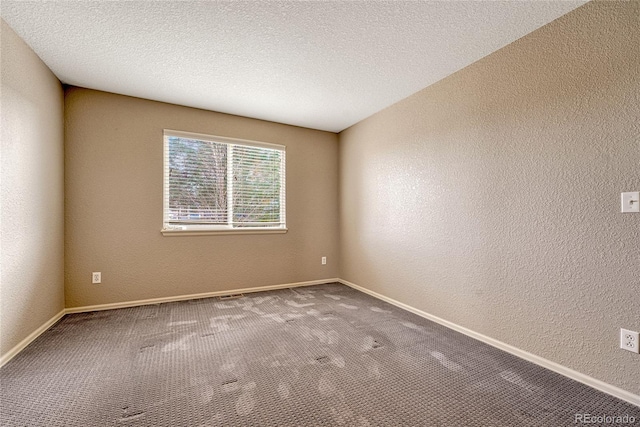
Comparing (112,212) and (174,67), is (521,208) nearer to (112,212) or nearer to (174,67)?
(174,67)

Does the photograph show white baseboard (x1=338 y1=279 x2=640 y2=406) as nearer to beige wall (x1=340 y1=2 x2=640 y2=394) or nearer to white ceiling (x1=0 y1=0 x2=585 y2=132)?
beige wall (x1=340 y1=2 x2=640 y2=394)

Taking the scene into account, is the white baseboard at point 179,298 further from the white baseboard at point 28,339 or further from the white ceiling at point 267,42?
the white ceiling at point 267,42

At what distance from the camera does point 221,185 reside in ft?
11.5

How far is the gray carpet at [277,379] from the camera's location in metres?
1.37

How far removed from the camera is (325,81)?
264cm

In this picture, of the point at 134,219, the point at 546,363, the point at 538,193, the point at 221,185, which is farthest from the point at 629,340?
the point at 134,219

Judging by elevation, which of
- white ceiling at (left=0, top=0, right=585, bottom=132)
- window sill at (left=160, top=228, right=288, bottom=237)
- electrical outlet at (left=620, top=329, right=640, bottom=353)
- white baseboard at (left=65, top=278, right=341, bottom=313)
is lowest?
white baseboard at (left=65, top=278, right=341, bottom=313)

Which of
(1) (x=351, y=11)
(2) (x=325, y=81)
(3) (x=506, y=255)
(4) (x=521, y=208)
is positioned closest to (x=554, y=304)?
(3) (x=506, y=255)

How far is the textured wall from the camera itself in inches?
111

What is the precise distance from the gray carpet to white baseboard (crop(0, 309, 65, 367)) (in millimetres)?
43

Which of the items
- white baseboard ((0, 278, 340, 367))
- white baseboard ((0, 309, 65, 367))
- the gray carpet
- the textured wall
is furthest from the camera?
the textured wall

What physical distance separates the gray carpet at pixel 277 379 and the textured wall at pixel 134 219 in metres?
Answer: 0.57

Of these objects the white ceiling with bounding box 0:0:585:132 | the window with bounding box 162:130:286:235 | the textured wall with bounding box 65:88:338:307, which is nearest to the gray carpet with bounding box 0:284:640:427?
the textured wall with bounding box 65:88:338:307

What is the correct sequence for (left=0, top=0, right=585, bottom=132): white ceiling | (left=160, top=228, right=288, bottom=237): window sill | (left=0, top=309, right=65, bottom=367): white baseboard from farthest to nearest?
(left=160, top=228, right=288, bottom=237): window sill < (left=0, top=309, right=65, bottom=367): white baseboard < (left=0, top=0, right=585, bottom=132): white ceiling
